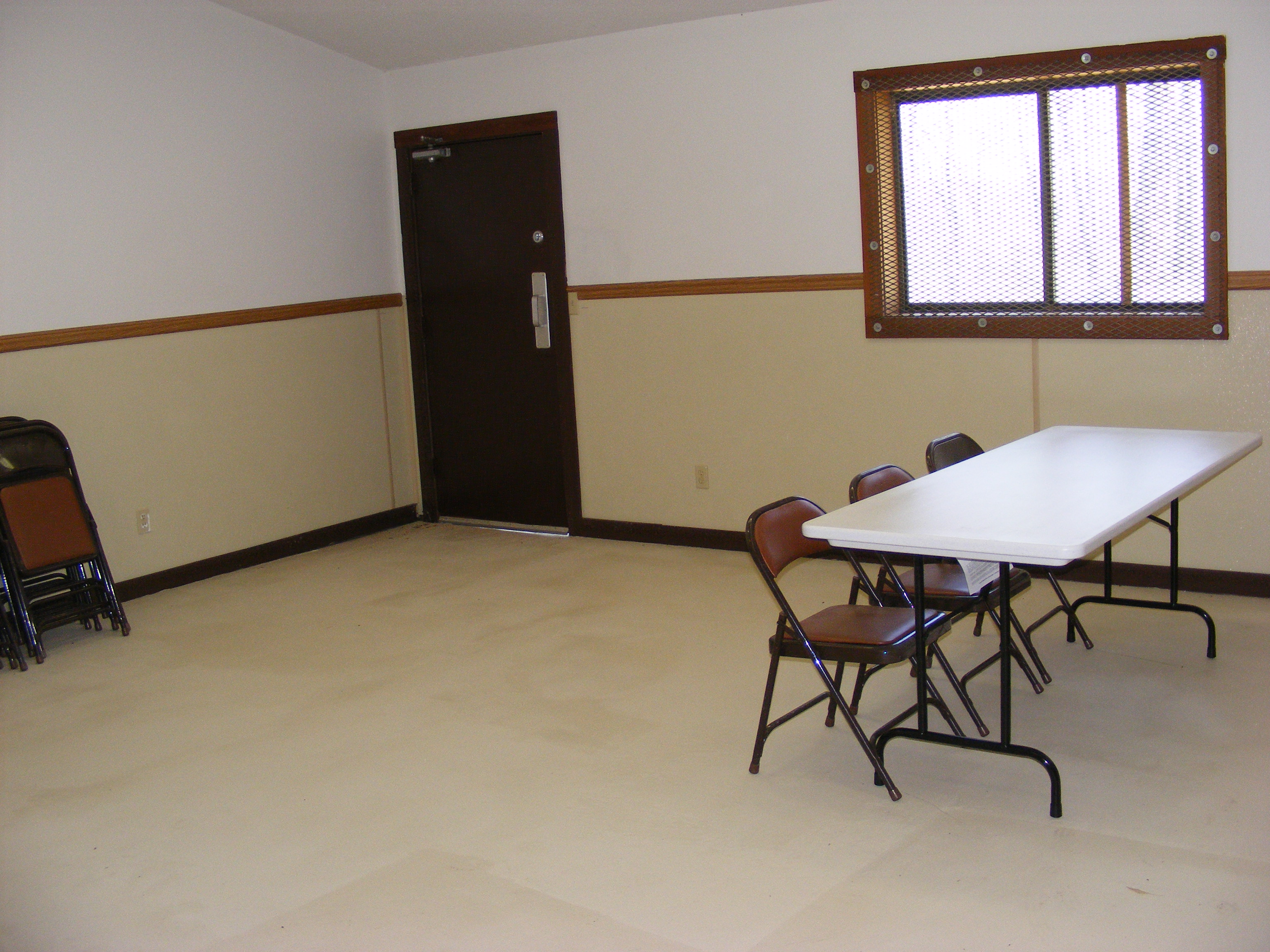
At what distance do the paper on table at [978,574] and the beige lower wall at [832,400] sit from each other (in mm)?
1684

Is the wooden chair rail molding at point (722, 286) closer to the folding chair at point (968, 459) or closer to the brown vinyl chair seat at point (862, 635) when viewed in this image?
the folding chair at point (968, 459)

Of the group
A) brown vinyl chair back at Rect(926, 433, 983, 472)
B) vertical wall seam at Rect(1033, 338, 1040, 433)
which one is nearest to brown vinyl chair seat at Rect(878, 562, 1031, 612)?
brown vinyl chair back at Rect(926, 433, 983, 472)

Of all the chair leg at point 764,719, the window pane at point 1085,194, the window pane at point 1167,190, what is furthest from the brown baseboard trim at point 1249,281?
the chair leg at point 764,719

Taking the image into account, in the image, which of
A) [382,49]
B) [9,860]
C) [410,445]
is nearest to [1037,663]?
[9,860]

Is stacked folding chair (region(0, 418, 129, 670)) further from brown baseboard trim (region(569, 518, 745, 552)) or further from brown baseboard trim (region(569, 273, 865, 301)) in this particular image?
brown baseboard trim (region(569, 273, 865, 301))

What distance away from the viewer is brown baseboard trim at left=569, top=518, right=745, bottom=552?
6.02m

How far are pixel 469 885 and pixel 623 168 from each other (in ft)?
13.0

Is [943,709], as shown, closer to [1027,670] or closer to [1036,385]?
[1027,670]

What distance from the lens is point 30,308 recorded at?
16.9 ft

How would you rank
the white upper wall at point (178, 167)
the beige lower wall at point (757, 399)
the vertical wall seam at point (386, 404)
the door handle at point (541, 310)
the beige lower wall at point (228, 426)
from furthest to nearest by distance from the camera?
the vertical wall seam at point (386, 404)
the door handle at point (541, 310)
the beige lower wall at point (228, 426)
the beige lower wall at point (757, 399)
the white upper wall at point (178, 167)

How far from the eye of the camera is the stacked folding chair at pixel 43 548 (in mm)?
4809

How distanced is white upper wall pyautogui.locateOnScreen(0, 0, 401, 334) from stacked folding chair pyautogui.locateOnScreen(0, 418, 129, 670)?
0.54 m

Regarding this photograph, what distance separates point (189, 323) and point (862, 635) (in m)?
3.86

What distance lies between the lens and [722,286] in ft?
19.1
